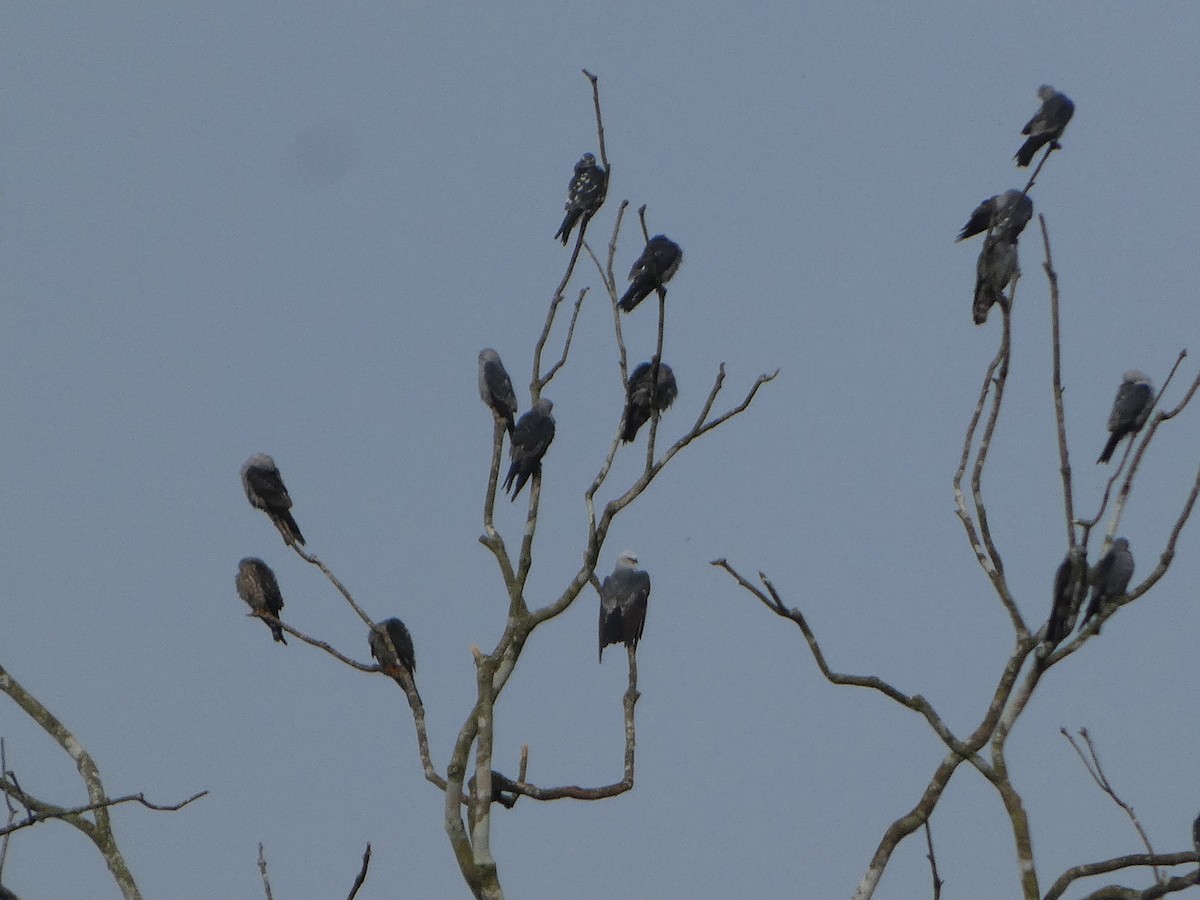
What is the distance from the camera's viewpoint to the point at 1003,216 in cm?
855

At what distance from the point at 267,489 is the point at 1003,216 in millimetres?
4735

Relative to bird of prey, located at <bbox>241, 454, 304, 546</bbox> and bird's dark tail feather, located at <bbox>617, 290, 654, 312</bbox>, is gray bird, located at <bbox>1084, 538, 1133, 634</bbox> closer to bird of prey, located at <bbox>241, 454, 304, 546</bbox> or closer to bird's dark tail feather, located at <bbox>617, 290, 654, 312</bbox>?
bird's dark tail feather, located at <bbox>617, 290, 654, 312</bbox>

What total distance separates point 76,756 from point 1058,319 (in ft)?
12.8

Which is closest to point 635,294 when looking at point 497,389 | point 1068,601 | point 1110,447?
point 497,389

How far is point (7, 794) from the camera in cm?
527

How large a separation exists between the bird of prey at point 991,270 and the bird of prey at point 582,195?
7.14 ft

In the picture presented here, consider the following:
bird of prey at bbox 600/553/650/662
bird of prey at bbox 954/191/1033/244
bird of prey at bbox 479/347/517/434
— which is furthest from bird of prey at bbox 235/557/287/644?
bird of prey at bbox 954/191/1033/244

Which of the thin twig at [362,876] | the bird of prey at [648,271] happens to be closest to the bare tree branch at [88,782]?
the thin twig at [362,876]

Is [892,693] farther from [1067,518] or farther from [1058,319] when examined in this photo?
[1058,319]

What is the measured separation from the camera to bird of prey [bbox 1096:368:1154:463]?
902cm

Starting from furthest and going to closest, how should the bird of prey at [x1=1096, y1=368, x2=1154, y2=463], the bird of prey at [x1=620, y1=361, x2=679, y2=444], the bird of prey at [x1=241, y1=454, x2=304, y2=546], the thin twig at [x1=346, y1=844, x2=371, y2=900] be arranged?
the bird of prey at [x1=241, y1=454, x2=304, y2=546] → the bird of prey at [x1=1096, y1=368, x2=1154, y2=463] → the bird of prey at [x1=620, y1=361, x2=679, y2=444] → the thin twig at [x1=346, y1=844, x2=371, y2=900]

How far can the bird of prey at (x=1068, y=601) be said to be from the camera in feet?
17.0

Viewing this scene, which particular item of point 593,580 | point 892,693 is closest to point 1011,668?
point 892,693

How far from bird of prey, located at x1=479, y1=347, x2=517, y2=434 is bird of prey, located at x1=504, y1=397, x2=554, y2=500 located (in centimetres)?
49
